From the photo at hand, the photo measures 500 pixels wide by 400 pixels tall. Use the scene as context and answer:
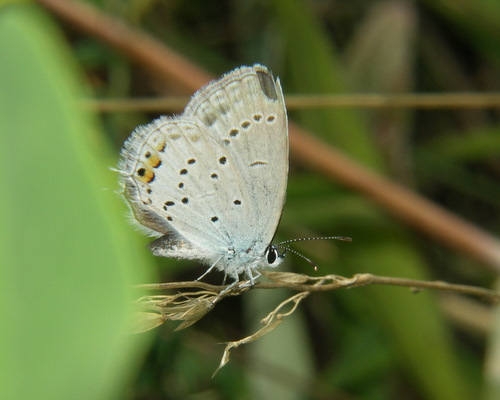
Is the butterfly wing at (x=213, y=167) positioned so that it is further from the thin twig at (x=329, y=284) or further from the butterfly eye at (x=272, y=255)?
the thin twig at (x=329, y=284)

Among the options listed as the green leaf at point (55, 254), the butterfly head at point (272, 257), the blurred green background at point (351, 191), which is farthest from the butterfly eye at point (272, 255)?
the green leaf at point (55, 254)

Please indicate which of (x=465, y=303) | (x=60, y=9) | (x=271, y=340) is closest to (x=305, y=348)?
(x=271, y=340)

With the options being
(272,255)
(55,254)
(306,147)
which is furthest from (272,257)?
(55,254)

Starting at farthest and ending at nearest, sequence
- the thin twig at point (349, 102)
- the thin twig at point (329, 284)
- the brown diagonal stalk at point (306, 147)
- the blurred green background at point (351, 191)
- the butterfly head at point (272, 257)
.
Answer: the blurred green background at point (351, 191), the brown diagonal stalk at point (306, 147), the thin twig at point (349, 102), the butterfly head at point (272, 257), the thin twig at point (329, 284)

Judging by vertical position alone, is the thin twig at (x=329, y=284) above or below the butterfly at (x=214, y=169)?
below

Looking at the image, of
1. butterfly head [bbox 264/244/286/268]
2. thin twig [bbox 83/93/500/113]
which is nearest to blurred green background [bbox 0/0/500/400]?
thin twig [bbox 83/93/500/113]

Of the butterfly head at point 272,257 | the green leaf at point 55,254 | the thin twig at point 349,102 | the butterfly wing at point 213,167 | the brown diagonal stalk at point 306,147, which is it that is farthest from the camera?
the brown diagonal stalk at point 306,147

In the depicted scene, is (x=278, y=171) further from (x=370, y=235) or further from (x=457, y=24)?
(x=457, y=24)
